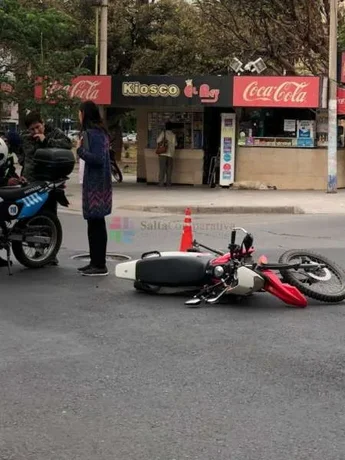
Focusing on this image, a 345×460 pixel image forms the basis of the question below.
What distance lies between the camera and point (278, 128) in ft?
65.8

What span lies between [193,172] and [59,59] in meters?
5.48

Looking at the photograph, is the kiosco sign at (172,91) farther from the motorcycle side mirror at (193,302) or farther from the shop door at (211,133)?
the motorcycle side mirror at (193,302)

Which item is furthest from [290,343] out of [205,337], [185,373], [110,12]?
[110,12]

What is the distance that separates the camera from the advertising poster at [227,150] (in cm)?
1988

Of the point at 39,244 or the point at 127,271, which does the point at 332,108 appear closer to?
the point at 39,244

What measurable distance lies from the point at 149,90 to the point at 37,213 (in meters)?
11.7

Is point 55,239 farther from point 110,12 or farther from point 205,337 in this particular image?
point 110,12

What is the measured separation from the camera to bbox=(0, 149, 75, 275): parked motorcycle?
7.75 m

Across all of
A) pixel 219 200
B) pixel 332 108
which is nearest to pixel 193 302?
pixel 219 200

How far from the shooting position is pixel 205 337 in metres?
5.54

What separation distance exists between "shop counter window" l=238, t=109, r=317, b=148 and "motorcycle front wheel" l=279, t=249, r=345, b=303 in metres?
12.9

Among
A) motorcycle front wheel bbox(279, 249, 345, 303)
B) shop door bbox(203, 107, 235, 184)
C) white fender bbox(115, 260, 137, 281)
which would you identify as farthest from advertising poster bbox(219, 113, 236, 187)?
white fender bbox(115, 260, 137, 281)

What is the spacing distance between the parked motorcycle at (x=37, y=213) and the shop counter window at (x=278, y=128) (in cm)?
1225

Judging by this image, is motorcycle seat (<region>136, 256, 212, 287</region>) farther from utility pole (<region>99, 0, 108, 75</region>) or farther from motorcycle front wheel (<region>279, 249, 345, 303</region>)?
utility pole (<region>99, 0, 108, 75</region>)
